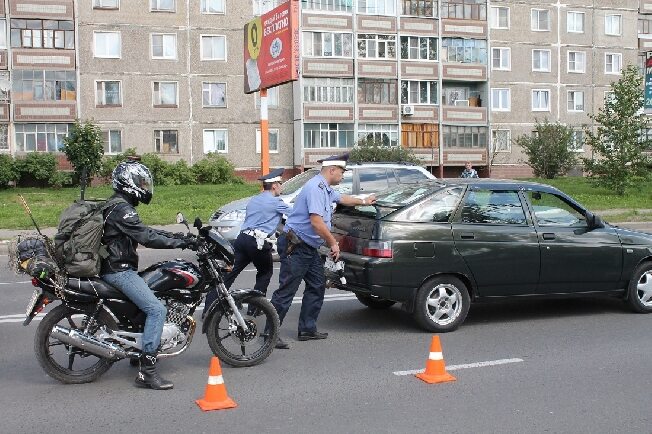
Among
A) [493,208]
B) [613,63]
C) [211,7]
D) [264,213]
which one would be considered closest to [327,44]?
[211,7]

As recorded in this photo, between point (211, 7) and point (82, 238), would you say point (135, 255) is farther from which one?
point (211, 7)

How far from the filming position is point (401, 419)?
5.05 meters

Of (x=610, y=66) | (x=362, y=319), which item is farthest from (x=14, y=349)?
(x=610, y=66)

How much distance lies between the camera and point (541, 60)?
53.6m

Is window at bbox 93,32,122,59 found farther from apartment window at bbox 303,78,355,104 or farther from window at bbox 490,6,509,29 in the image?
window at bbox 490,6,509,29

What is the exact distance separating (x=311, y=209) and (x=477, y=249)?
1880mm

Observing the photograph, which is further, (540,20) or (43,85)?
(540,20)

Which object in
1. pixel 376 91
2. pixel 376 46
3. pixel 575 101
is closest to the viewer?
pixel 376 46

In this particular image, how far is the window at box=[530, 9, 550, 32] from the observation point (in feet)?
175

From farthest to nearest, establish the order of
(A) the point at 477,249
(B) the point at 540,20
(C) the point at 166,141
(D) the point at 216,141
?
(B) the point at 540,20, (D) the point at 216,141, (C) the point at 166,141, (A) the point at 477,249

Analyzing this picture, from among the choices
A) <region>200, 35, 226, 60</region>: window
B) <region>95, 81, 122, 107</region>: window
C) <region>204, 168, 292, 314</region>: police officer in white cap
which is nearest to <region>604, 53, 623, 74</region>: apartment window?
<region>200, 35, 226, 60</region>: window

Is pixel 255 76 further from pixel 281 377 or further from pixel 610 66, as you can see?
pixel 610 66

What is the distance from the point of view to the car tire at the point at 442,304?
7559 millimetres

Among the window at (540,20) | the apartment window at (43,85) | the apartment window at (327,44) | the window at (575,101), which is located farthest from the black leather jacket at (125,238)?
the window at (575,101)
